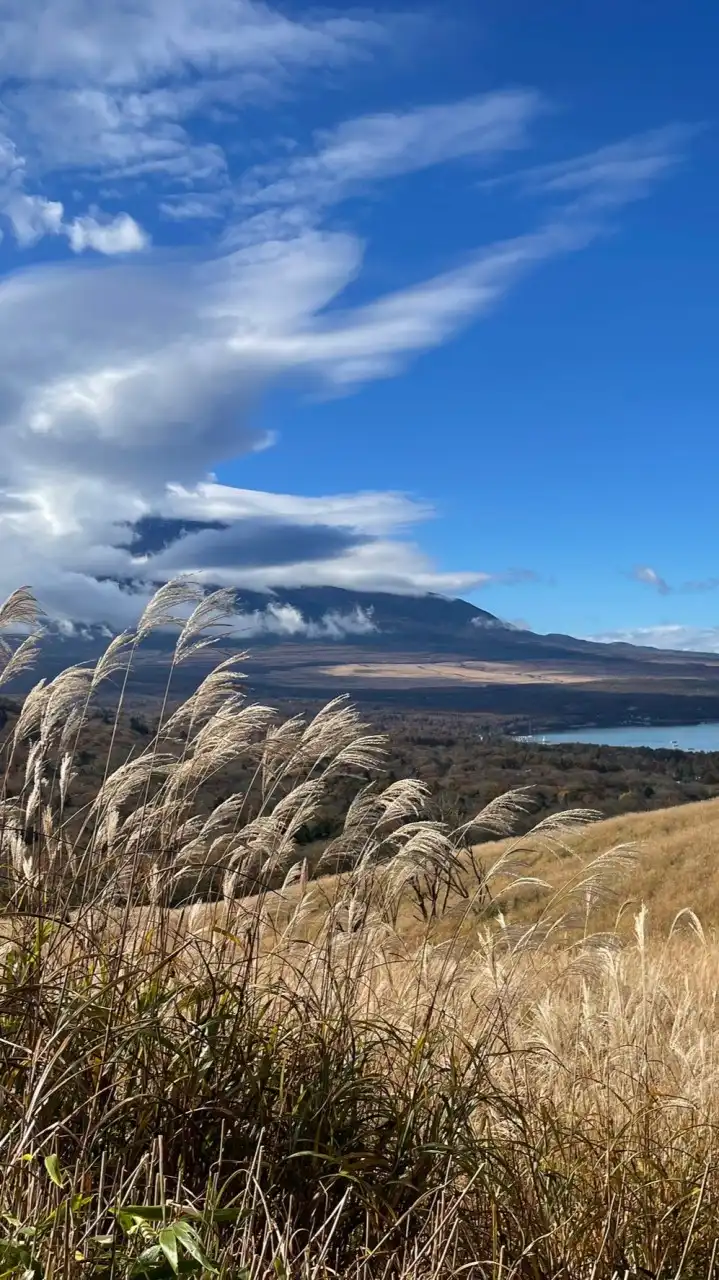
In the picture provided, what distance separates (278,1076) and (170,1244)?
1239 mm

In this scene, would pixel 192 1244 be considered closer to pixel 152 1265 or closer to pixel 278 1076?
pixel 152 1265

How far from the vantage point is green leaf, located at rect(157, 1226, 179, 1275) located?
7.59ft

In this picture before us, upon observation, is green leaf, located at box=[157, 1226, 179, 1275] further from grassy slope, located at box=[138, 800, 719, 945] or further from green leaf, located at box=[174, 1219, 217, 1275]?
grassy slope, located at box=[138, 800, 719, 945]

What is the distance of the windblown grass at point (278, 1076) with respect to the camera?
2.89 meters

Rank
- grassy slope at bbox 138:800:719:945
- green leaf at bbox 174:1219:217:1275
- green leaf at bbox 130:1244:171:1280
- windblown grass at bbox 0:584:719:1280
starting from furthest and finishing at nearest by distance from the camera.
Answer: grassy slope at bbox 138:800:719:945, windblown grass at bbox 0:584:719:1280, green leaf at bbox 130:1244:171:1280, green leaf at bbox 174:1219:217:1275

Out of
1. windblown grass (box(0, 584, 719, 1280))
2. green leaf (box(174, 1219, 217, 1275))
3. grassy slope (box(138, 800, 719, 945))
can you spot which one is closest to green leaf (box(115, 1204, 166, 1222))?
windblown grass (box(0, 584, 719, 1280))

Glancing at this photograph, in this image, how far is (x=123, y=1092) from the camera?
326cm

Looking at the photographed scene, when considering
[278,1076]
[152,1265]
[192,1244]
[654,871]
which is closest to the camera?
[192,1244]

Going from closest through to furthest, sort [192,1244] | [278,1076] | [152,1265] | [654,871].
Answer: [192,1244] < [152,1265] < [278,1076] < [654,871]

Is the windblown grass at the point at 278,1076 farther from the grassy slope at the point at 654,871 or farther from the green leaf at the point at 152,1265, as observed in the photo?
the grassy slope at the point at 654,871

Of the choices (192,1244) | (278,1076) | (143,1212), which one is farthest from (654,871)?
(192,1244)

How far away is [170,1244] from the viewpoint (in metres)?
2.34

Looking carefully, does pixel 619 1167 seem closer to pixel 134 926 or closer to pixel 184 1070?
pixel 184 1070

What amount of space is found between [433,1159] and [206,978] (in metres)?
1.13
